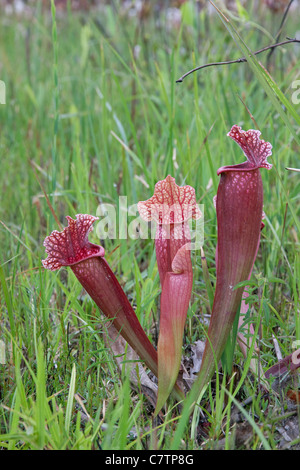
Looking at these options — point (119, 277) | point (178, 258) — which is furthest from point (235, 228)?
point (119, 277)

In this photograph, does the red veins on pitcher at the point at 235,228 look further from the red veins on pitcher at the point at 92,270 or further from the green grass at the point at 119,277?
the red veins on pitcher at the point at 92,270

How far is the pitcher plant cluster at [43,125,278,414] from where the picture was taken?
1.01 m

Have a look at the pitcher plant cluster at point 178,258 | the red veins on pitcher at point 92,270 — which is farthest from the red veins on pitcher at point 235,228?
the red veins on pitcher at point 92,270

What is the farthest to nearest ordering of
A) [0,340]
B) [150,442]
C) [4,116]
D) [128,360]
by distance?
[4,116] < [0,340] < [128,360] < [150,442]

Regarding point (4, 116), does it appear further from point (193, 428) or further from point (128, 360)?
point (193, 428)

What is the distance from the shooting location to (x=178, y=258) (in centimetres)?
101

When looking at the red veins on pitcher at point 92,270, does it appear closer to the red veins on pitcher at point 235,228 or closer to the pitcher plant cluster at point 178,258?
the pitcher plant cluster at point 178,258

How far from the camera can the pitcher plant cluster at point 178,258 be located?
1013mm

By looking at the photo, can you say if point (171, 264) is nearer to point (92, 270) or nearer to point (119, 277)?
point (92, 270)

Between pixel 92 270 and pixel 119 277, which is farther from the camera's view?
pixel 119 277

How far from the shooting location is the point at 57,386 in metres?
1.17

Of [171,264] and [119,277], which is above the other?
[171,264]

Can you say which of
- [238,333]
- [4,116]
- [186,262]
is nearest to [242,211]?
[186,262]

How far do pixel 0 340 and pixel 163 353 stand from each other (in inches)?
21.1
